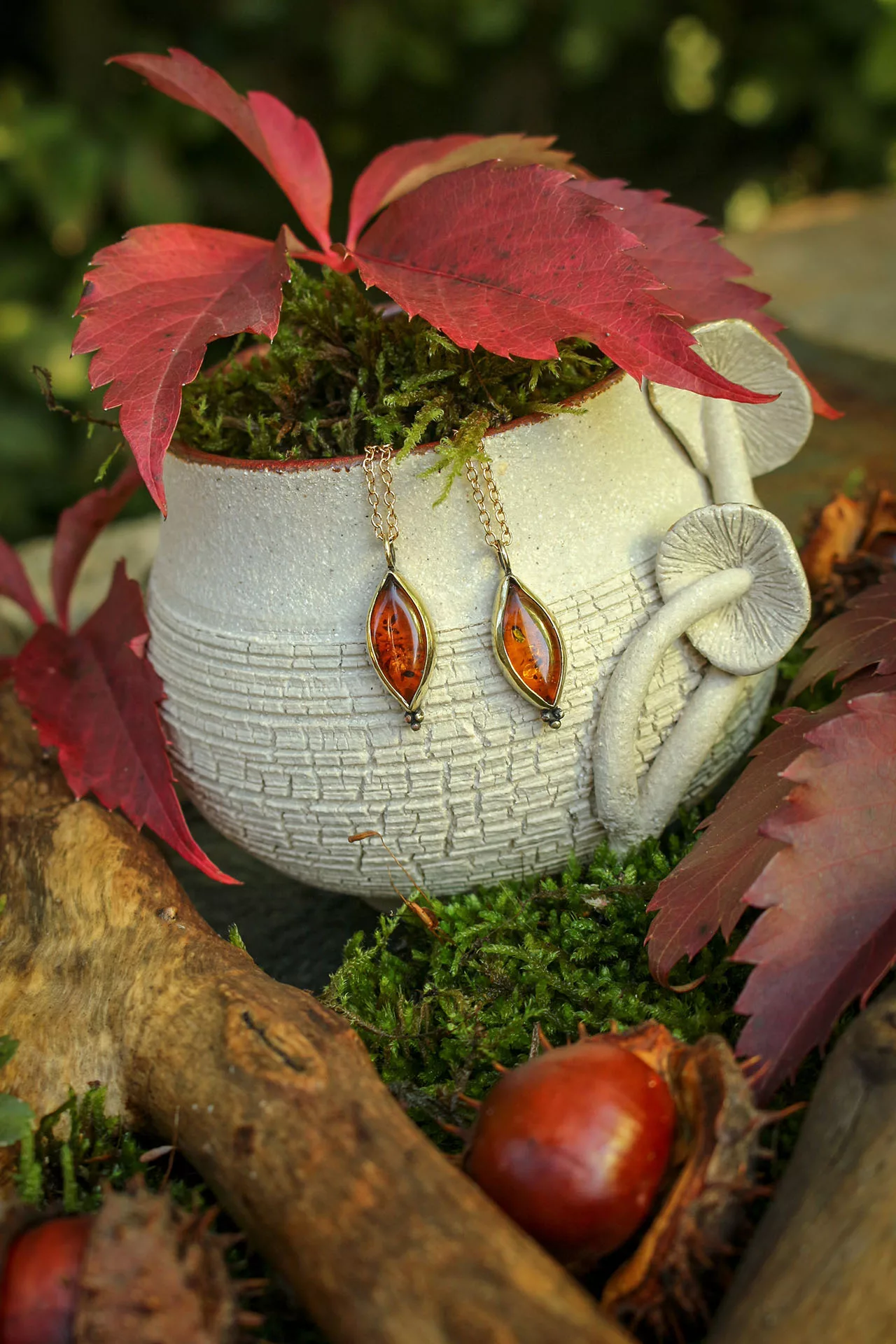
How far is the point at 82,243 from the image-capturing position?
8.43ft

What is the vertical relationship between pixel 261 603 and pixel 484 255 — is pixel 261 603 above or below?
below

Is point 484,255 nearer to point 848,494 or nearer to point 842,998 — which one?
point 842,998

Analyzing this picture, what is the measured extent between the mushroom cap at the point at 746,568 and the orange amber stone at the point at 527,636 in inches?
4.2

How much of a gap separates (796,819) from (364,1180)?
1.08ft

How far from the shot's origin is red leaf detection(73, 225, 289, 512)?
76 centimetres

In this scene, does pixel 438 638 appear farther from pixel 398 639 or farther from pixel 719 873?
pixel 719 873

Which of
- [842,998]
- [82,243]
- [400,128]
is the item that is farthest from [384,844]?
[400,128]

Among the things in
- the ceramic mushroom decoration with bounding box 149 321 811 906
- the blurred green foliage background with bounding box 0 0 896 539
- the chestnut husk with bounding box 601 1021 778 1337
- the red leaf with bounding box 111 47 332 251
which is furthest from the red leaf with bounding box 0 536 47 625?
the blurred green foliage background with bounding box 0 0 896 539

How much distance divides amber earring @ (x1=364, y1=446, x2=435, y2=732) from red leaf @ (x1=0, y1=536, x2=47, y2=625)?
528mm

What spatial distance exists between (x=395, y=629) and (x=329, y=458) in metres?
0.14

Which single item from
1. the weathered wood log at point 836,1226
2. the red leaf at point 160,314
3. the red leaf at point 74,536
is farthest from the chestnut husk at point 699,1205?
the red leaf at point 74,536

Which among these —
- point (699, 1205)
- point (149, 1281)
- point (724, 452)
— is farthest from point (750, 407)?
point (149, 1281)

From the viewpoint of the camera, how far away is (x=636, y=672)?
0.83m

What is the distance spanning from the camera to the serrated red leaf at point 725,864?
0.76 metres
